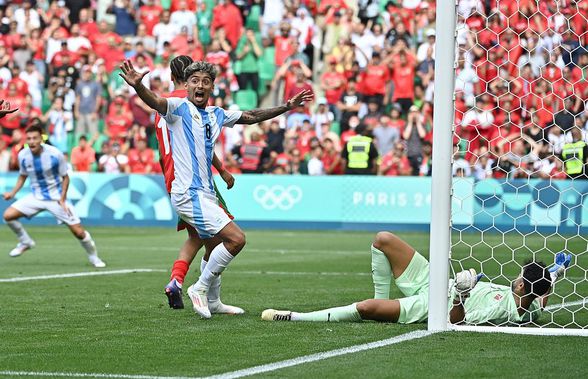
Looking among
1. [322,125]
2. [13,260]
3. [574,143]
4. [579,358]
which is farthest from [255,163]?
[579,358]

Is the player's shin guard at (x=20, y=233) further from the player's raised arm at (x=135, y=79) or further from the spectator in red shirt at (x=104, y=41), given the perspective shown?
the spectator in red shirt at (x=104, y=41)

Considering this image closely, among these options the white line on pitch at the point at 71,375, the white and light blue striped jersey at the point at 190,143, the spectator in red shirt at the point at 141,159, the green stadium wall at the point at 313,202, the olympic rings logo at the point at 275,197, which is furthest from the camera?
the spectator in red shirt at the point at 141,159

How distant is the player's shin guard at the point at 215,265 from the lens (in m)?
9.67

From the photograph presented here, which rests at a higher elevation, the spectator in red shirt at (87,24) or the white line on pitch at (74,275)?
the spectator in red shirt at (87,24)

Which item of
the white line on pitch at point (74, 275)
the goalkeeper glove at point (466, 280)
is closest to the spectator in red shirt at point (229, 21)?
the white line on pitch at point (74, 275)

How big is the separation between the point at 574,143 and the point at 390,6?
14848 millimetres

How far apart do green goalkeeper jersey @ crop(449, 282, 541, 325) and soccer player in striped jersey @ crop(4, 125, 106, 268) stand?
343 inches

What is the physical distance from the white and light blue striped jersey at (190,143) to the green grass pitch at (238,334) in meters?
1.10

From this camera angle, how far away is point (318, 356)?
7254mm

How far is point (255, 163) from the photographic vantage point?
26.0 m

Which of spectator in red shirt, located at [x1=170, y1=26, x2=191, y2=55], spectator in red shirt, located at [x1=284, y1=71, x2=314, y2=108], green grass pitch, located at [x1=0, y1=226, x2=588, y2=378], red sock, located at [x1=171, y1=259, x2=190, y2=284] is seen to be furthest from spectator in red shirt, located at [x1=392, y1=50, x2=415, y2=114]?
red sock, located at [x1=171, y1=259, x2=190, y2=284]

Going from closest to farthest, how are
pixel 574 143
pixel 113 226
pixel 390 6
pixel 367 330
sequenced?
pixel 367 330 < pixel 574 143 < pixel 113 226 < pixel 390 6

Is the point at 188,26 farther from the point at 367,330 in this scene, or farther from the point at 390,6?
the point at 367,330

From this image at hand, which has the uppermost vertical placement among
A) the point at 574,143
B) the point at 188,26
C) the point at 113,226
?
the point at 188,26
